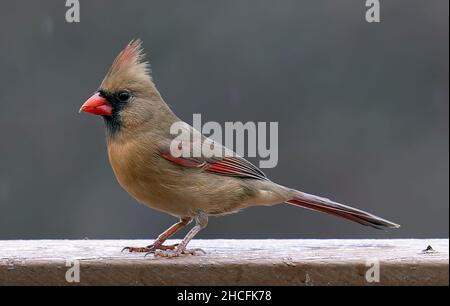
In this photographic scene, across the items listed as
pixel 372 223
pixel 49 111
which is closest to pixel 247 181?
pixel 372 223

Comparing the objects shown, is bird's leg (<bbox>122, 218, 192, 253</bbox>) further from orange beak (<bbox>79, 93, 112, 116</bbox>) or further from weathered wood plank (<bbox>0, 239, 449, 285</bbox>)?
orange beak (<bbox>79, 93, 112, 116</bbox>)

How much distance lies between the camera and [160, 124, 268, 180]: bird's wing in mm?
3479

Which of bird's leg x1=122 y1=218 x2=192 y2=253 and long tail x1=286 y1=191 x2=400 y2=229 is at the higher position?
long tail x1=286 y1=191 x2=400 y2=229

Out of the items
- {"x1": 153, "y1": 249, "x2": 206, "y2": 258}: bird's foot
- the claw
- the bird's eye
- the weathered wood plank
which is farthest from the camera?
the bird's eye

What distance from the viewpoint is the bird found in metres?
3.40

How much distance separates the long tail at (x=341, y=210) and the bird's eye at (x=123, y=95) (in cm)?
72

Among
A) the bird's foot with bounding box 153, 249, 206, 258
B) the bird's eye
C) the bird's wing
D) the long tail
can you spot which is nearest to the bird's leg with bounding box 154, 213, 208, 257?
the bird's foot with bounding box 153, 249, 206, 258

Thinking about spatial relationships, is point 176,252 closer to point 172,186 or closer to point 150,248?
point 150,248

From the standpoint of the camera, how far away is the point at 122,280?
3.06 metres

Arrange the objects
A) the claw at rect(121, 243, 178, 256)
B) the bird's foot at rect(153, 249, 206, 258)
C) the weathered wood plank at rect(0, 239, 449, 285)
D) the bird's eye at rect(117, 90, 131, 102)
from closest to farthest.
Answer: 1. the weathered wood plank at rect(0, 239, 449, 285)
2. the bird's foot at rect(153, 249, 206, 258)
3. the claw at rect(121, 243, 178, 256)
4. the bird's eye at rect(117, 90, 131, 102)

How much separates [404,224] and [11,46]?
2.29 metres

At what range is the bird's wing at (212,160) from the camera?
348cm

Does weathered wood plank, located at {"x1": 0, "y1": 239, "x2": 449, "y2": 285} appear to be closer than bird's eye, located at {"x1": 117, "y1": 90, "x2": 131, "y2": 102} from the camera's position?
Yes

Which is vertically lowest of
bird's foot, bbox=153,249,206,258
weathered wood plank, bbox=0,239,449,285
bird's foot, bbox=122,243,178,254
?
weathered wood plank, bbox=0,239,449,285
